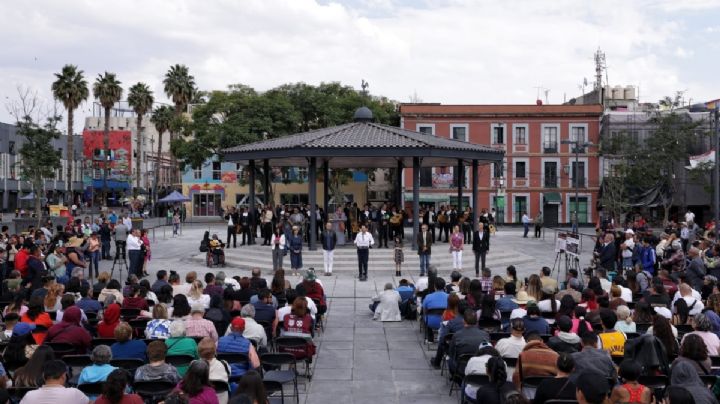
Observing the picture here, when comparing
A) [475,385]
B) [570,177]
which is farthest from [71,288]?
[570,177]

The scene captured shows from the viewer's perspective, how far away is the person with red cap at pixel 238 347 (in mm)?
8044

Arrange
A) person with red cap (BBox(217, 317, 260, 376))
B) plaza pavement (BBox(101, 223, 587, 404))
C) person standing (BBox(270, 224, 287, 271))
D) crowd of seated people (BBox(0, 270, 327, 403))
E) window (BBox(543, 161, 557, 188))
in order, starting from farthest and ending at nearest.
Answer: window (BBox(543, 161, 557, 188))
person standing (BBox(270, 224, 287, 271))
plaza pavement (BBox(101, 223, 587, 404))
person with red cap (BBox(217, 317, 260, 376))
crowd of seated people (BBox(0, 270, 327, 403))

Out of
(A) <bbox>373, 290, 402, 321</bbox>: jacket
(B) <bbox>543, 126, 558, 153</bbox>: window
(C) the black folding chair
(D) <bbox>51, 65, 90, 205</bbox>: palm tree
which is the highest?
(D) <bbox>51, 65, 90, 205</bbox>: palm tree

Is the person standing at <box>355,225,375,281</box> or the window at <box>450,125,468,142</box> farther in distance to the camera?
the window at <box>450,125,468,142</box>

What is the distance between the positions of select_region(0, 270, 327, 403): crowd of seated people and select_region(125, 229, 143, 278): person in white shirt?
24.9 ft

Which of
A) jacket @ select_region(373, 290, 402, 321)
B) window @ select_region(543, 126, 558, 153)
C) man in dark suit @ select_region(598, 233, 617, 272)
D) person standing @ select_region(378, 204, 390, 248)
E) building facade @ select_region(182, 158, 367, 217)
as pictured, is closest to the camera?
jacket @ select_region(373, 290, 402, 321)

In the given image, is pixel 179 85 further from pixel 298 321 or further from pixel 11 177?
pixel 298 321

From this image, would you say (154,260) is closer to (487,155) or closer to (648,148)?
(487,155)

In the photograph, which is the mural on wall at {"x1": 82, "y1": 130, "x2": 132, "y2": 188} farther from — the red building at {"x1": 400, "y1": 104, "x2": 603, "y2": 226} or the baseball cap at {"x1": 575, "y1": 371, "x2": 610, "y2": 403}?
the baseball cap at {"x1": 575, "y1": 371, "x2": 610, "y2": 403}

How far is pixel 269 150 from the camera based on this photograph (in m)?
23.2

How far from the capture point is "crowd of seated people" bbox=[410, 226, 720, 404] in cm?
631

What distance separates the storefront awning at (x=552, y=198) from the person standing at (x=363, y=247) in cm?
3405

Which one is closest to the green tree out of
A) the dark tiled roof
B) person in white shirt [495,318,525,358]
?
the dark tiled roof

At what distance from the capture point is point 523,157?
5047cm
